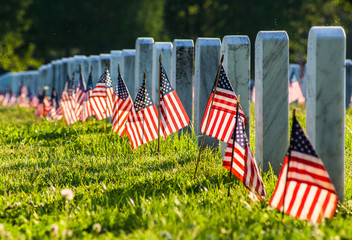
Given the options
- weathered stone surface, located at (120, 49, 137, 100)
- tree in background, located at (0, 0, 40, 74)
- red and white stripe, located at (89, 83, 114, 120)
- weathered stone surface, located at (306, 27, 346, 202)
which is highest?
weathered stone surface, located at (306, 27, 346, 202)

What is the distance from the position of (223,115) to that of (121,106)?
8.38 ft

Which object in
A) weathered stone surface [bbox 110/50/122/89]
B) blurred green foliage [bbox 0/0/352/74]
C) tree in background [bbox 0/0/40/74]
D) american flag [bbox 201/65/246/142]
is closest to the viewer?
american flag [bbox 201/65/246/142]

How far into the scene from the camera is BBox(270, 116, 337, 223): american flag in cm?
397

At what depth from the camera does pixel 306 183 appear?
4.05m

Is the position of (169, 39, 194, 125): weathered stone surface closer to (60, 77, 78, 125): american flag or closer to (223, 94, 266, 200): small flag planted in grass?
(223, 94, 266, 200): small flag planted in grass

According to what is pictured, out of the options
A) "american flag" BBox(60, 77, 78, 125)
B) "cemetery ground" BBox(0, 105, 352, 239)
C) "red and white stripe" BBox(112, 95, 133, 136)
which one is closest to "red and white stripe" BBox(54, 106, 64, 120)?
"american flag" BBox(60, 77, 78, 125)

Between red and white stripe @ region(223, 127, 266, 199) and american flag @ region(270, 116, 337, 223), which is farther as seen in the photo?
red and white stripe @ region(223, 127, 266, 199)

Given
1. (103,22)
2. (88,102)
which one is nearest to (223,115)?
(88,102)

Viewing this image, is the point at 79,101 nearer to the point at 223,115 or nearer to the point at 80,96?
the point at 80,96

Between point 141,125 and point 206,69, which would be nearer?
point 141,125

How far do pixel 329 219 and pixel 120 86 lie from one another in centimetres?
424

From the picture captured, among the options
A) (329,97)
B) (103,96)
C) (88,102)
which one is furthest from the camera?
(88,102)

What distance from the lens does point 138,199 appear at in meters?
4.73

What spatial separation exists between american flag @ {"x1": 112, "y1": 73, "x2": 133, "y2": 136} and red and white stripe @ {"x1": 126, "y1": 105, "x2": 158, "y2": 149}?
0.63 meters
